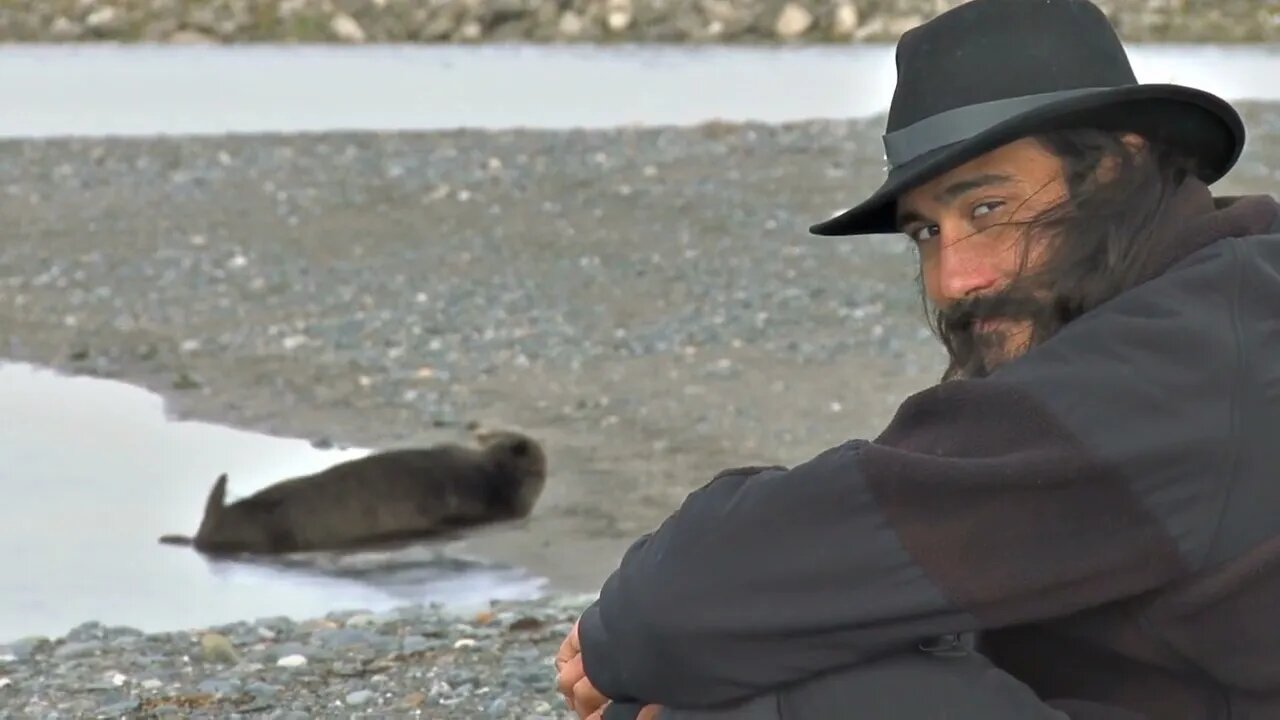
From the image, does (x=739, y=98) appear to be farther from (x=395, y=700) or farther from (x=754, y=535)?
(x=754, y=535)

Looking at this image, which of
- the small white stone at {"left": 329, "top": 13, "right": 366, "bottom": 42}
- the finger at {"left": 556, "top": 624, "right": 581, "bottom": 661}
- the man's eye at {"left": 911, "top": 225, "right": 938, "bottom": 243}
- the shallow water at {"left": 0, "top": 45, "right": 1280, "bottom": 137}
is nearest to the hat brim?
the man's eye at {"left": 911, "top": 225, "right": 938, "bottom": 243}

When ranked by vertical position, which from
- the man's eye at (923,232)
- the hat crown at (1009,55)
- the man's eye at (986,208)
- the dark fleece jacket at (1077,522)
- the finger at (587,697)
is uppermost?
the hat crown at (1009,55)

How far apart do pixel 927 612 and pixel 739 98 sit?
2037cm

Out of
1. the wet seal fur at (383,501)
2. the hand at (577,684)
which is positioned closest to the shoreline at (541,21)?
the wet seal fur at (383,501)

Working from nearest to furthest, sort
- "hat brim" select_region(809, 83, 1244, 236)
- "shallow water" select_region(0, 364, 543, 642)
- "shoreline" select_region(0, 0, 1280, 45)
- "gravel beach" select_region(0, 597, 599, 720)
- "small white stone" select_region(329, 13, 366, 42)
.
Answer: "hat brim" select_region(809, 83, 1244, 236), "gravel beach" select_region(0, 597, 599, 720), "shallow water" select_region(0, 364, 543, 642), "shoreline" select_region(0, 0, 1280, 45), "small white stone" select_region(329, 13, 366, 42)

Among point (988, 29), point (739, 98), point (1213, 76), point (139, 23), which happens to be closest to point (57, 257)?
point (988, 29)

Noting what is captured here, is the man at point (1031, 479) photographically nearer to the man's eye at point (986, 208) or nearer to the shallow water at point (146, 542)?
the man's eye at point (986, 208)

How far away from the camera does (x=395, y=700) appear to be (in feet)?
13.8

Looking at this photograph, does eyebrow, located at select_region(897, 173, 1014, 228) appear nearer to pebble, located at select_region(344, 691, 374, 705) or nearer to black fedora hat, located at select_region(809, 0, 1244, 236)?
black fedora hat, located at select_region(809, 0, 1244, 236)

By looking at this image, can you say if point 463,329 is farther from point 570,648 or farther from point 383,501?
point 570,648

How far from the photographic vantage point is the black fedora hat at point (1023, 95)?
7.41 feet

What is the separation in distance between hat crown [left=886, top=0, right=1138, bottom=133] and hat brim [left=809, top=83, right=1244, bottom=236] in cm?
7

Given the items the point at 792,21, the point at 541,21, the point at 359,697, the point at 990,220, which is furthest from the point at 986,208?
the point at 541,21

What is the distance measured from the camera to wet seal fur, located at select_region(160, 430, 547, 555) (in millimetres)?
6207
